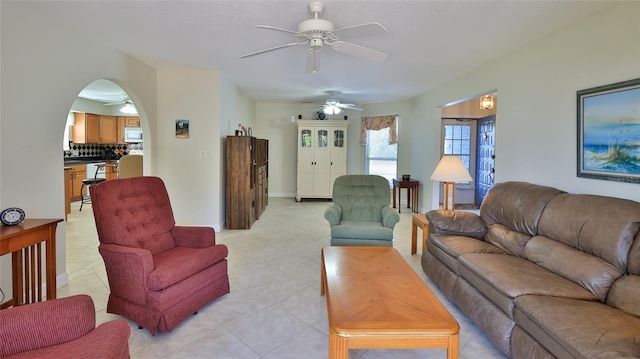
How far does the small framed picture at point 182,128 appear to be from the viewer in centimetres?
457

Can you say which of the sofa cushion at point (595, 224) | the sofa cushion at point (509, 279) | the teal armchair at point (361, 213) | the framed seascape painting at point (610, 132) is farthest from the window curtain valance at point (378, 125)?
the sofa cushion at point (509, 279)

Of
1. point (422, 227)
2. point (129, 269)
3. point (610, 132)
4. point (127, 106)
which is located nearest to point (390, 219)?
point (422, 227)

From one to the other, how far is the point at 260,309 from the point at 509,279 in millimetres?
1731

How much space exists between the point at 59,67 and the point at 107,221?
160cm

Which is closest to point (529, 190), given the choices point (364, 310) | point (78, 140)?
point (364, 310)

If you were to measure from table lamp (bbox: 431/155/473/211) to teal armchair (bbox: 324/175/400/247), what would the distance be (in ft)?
1.86

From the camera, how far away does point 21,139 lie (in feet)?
8.07

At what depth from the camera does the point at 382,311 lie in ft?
5.32

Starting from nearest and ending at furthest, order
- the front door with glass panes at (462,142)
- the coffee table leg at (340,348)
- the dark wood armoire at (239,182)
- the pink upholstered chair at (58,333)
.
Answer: the pink upholstered chair at (58,333) → the coffee table leg at (340,348) → the dark wood armoire at (239,182) → the front door with glass panes at (462,142)

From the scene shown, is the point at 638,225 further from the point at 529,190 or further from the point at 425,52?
the point at 425,52

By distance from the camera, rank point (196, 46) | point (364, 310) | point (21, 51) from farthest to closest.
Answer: point (196, 46) → point (21, 51) → point (364, 310)

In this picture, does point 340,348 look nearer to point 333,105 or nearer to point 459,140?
point 333,105

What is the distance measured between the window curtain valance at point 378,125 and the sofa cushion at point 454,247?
427cm

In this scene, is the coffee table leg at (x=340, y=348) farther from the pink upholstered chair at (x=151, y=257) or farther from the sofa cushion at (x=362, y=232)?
the sofa cushion at (x=362, y=232)
